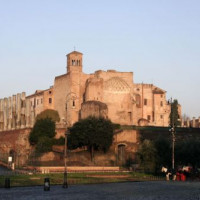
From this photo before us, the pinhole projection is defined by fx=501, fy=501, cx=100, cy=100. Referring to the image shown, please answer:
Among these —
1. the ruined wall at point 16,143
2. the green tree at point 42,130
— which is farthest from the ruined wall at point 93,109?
the ruined wall at point 16,143

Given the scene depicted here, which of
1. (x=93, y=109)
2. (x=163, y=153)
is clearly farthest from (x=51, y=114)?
(x=163, y=153)

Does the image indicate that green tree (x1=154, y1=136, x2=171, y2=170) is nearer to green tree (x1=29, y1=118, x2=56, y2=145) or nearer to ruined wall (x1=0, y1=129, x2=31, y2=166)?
green tree (x1=29, y1=118, x2=56, y2=145)

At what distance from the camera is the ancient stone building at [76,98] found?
7050 cm

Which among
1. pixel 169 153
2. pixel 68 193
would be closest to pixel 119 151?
pixel 169 153

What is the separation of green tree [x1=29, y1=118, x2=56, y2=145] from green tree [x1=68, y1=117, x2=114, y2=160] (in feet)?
18.4

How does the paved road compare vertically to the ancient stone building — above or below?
below

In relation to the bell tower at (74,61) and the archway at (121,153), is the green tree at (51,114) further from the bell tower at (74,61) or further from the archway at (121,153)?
the archway at (121,153)

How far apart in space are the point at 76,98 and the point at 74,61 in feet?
21.9

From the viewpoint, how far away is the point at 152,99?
8425 cm

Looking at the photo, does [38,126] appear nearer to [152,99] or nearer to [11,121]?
[11,121]

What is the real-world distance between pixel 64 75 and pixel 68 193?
50956 mm

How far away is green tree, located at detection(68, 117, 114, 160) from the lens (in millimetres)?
52781

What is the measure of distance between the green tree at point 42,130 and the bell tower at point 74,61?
14.3 m

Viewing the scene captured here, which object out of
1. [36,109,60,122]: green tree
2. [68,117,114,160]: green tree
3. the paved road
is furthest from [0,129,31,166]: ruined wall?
the paved road
